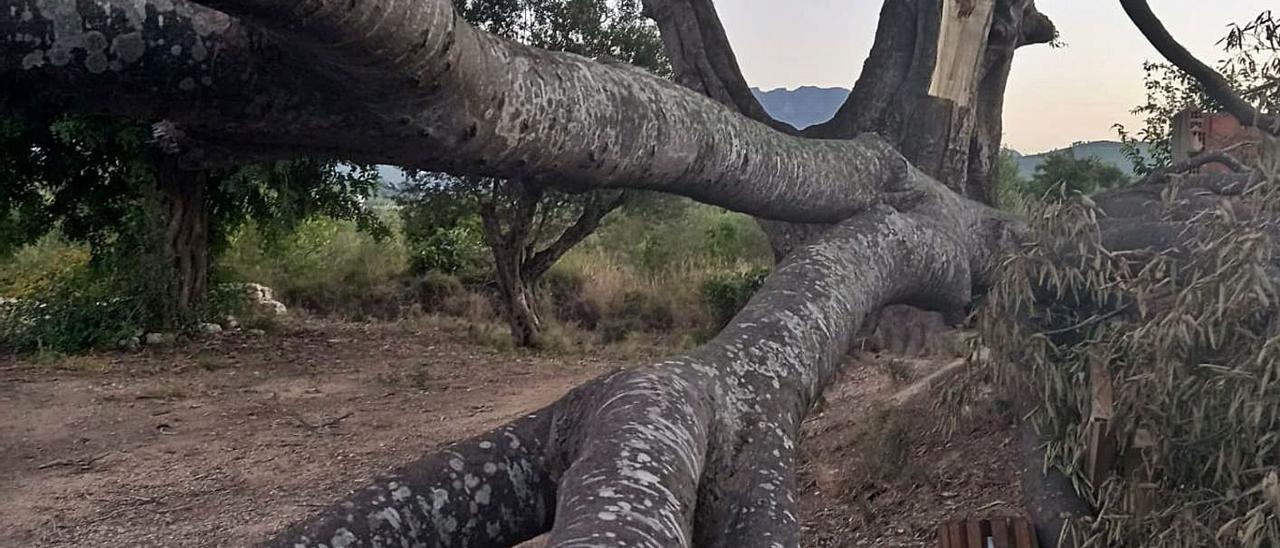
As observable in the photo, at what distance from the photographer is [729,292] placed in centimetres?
1401

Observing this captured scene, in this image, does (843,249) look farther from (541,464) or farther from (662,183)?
(541,464)

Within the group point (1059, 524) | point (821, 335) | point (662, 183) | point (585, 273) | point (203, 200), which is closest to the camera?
point (821, 335)

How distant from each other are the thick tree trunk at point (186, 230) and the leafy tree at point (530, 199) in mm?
2296

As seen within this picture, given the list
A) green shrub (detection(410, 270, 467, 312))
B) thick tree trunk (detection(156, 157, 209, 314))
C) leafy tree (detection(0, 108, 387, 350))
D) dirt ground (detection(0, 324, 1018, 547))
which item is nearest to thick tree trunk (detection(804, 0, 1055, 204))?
dirt ground (detection(0, 324, 1018, 547))

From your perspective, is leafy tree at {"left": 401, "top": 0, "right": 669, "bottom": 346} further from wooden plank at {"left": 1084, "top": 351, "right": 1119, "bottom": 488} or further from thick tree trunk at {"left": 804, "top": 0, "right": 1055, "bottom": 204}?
wooden plank at {"left": 1084, "top": 351, "right": 1119, "bottom": 488}

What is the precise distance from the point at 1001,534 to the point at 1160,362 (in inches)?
47.9

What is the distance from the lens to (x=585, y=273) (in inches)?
650

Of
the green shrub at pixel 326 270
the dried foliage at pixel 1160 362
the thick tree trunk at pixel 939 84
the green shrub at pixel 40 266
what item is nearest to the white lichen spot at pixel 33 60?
the dried foliage at pixel 1160 362

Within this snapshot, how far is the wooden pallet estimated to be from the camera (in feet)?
13.0

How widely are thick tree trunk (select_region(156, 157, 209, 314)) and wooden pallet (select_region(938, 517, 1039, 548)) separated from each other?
32.5ft

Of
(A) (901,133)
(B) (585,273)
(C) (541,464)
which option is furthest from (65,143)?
(C) (541,464)

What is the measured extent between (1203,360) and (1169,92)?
6.41 meters

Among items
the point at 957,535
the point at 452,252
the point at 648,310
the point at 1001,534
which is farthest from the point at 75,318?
the point at 1001,534

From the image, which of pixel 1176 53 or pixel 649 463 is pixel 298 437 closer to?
pixel 1176 53
